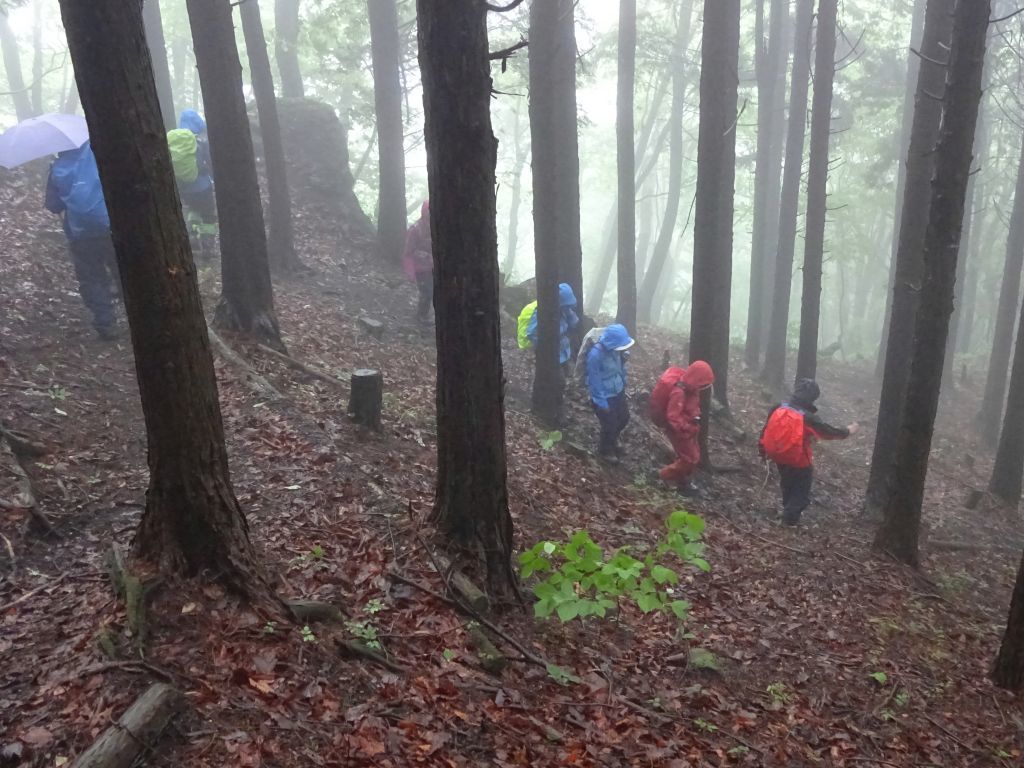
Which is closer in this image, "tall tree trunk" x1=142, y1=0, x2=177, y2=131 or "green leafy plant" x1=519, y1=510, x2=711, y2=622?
"green leafy plant" x1=519, y1=510, x2=711, y2=622

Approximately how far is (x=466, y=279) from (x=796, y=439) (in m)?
5.73

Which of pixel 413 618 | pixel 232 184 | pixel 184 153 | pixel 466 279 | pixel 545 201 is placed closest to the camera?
pixel 413 618

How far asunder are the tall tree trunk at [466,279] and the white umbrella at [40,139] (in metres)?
6.13

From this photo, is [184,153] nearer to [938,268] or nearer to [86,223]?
[86,223]

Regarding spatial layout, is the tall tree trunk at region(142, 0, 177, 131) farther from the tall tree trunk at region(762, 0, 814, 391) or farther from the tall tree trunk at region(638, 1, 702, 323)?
the tall tree trunk at region(638, 1, 702, 323)

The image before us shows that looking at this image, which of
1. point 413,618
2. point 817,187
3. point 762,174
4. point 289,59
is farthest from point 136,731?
point 762,174

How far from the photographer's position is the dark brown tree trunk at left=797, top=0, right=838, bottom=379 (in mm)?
14102

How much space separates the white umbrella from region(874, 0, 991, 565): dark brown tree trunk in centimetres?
942

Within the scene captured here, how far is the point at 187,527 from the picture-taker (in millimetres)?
4137

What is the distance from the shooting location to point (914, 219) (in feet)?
29.6

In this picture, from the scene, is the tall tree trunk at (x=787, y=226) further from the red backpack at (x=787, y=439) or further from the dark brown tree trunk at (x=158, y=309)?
the dark brown tree trunk at (x=158, y=309)

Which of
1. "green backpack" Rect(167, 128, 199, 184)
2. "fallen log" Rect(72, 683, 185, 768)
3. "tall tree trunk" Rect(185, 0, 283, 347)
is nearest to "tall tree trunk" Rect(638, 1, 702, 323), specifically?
"green backpack" Rect(167, 128, 199, 184)

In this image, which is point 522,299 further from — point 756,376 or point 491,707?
point 491,707

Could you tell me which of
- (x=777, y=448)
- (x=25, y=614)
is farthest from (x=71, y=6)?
(x=777, y=448)
